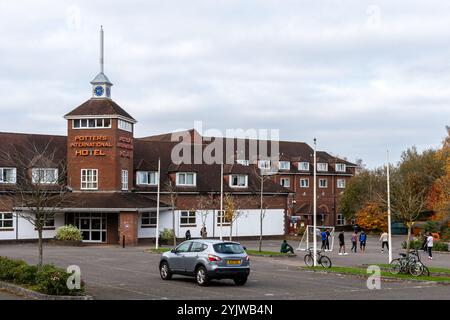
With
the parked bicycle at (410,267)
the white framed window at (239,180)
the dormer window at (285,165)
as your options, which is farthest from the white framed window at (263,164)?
the parked bicycle at (410,267)

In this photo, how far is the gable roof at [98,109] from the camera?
5425 cm

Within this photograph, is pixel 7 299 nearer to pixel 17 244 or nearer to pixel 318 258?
pixel 318 258

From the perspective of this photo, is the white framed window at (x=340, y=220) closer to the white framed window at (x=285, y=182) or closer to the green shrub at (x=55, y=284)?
the white framed window at (x=285, y=182)

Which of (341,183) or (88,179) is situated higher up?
(341,183)

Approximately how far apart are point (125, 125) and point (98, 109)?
2.56 m

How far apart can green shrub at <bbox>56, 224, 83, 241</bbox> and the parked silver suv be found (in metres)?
27.3

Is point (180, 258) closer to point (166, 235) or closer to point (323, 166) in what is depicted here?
point (166, 235)

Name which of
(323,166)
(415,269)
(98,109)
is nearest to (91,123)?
(98,109)

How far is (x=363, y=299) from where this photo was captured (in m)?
20.7

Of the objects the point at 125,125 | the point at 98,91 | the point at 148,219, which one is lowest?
the point at 148,219

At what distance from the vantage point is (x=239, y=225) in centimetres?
6112

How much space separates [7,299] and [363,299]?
10114mm

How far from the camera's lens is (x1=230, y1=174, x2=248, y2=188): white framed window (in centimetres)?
6200
